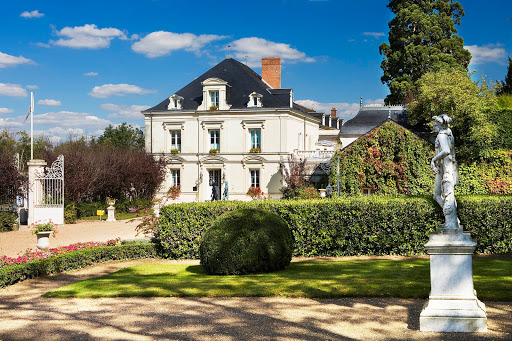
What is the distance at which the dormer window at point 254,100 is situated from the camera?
125 feet

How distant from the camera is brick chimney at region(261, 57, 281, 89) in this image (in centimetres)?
4347

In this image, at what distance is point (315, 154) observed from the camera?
36.9m

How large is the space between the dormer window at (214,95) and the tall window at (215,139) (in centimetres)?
180

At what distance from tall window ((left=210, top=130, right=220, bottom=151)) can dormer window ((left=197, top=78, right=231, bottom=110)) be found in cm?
180

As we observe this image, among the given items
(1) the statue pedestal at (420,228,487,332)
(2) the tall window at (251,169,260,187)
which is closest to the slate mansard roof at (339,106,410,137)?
(2) the tall window at (251,169,260,187)

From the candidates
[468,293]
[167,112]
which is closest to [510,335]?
[468,293]

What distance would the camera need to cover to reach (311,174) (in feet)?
112

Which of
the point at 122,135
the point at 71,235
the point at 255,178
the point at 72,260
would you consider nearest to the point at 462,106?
the point at 255,178

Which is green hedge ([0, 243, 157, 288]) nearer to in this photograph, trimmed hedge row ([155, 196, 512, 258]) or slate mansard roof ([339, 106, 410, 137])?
trimmed hedge row ([155, 196, 512, 258])

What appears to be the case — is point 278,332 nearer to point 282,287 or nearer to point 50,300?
point 282,287

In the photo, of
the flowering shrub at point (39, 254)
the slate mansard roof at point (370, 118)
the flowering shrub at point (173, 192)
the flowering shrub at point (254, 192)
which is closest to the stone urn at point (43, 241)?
the flowering shrub at point (39, 254)

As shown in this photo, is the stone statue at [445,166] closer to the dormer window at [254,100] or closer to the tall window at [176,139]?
the dormer window at [254,100]

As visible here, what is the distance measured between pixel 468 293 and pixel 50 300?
21.6 ft

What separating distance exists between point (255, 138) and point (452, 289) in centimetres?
3250
